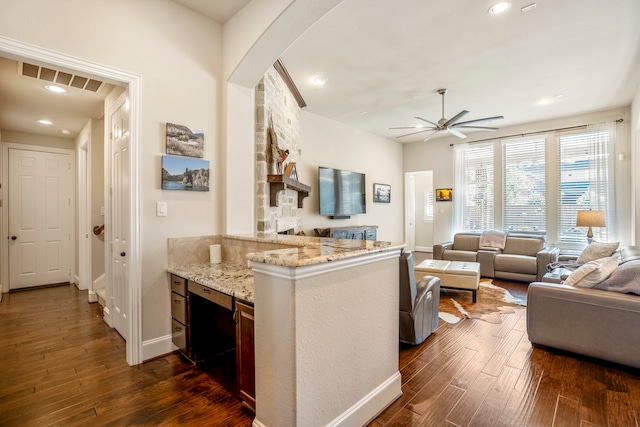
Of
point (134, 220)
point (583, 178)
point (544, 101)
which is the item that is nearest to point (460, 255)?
point (583, 178)

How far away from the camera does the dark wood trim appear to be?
12.0 feet

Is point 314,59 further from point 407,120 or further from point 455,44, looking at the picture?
point 407,120

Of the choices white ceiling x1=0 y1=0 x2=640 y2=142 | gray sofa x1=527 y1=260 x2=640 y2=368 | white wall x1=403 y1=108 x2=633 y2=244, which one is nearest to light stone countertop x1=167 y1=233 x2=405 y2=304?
gray sofa x1=527 y1=260 x2=640 y2=368

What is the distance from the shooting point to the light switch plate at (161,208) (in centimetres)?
251

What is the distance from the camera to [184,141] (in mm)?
2643

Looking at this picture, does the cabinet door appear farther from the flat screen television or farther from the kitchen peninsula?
the flat screen television

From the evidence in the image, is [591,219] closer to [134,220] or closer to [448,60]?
[448,60]

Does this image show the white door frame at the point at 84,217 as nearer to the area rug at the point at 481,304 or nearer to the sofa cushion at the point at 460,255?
the area rug at the point at 481,304

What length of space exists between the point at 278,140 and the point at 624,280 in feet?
11.4

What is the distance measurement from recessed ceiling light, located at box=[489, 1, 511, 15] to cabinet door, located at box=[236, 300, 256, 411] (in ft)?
10.6

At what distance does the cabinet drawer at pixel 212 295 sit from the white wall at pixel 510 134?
6.38 m

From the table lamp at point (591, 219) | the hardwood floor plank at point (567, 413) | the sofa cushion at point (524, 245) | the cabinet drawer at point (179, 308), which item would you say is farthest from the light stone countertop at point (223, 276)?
the table lamp at point (591, 219)

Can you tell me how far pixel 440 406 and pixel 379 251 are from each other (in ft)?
3.53

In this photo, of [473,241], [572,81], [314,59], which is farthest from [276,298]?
[473,241]
